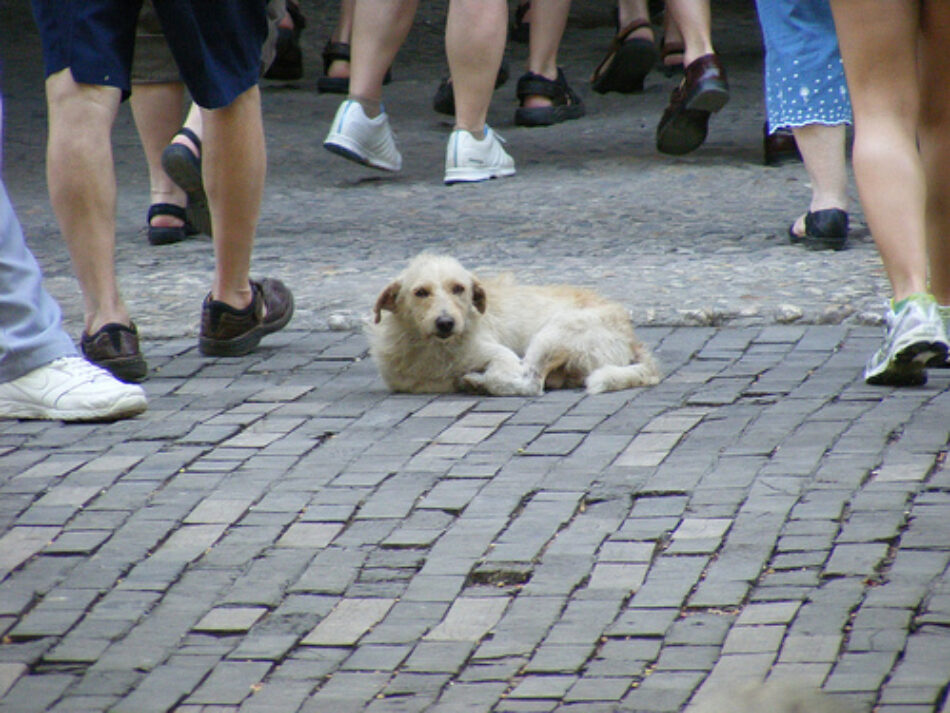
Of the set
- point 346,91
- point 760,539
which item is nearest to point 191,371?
point 760,539

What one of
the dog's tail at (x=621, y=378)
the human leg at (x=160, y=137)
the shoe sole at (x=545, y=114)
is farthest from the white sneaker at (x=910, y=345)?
the shoe sole at (x=545, y=114)

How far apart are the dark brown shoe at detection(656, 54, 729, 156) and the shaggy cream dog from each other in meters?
2.83

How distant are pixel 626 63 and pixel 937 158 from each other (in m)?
5.38

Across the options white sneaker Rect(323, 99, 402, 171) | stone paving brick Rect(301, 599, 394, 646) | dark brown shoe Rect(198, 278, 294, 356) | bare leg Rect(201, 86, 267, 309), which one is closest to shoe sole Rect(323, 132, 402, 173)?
white sneaker Rect(323, 99, 402, 171)

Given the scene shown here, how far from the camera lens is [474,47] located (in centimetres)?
762

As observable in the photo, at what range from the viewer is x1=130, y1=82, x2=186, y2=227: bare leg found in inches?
266

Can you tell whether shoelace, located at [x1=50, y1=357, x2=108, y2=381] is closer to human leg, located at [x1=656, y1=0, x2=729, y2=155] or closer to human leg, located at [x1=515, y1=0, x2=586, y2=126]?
human leg, located at [x1=656, y1=0, x2=729, y2=155]

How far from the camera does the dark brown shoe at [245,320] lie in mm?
5238

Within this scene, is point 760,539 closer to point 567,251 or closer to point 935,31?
point 935,31

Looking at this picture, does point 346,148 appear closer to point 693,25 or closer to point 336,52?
point 693,25

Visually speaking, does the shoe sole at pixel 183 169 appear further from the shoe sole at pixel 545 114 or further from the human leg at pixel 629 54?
the human leg at pixel 629 54

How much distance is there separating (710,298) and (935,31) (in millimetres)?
1463

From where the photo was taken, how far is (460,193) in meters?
7.90

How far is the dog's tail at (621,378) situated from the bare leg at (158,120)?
9.63 ft
